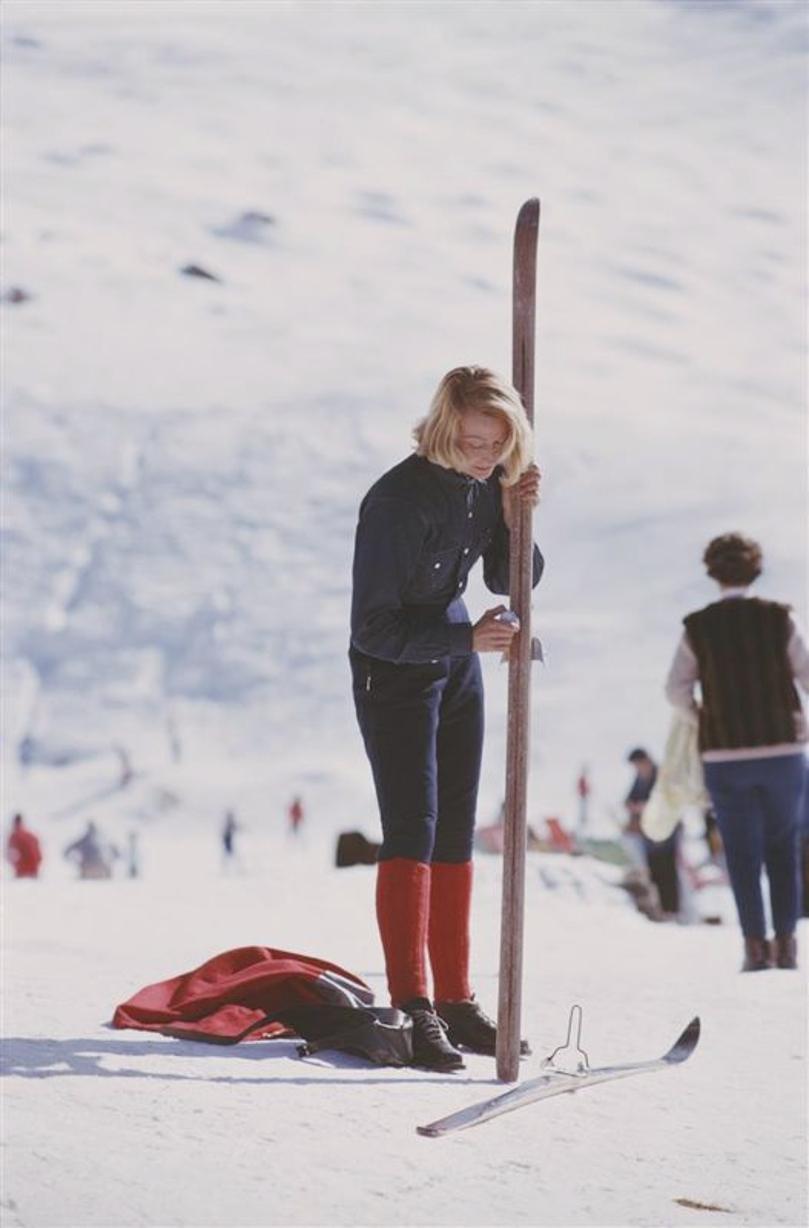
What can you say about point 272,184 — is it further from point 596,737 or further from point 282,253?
point 596,737

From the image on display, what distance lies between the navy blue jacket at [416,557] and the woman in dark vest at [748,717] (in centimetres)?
225

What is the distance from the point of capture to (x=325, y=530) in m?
64.4

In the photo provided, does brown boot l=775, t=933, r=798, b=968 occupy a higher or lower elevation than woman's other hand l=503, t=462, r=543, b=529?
lower

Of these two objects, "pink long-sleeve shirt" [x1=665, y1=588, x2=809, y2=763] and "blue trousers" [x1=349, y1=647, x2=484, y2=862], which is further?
"pink long-sleeve shirt" [x1=665, y1=588, x2=809, y2=763]

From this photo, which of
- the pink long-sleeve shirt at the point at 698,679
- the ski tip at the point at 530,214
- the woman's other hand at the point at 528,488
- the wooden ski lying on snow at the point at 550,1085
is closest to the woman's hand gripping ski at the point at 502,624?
the woman's other hand at the point at 528,488

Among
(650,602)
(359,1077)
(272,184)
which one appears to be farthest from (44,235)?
(359,1077)

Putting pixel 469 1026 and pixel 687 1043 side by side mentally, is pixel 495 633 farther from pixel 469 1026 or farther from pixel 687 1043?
pixel 687 1043

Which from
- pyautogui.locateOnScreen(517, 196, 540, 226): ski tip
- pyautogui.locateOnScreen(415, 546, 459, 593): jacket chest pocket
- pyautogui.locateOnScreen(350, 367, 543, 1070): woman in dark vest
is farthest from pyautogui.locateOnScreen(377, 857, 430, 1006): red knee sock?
pyautogui.locateOnScreen(517, 196, 540, 226): ski tip

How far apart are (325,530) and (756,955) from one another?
191ft

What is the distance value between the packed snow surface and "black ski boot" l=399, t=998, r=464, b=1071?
7 cm

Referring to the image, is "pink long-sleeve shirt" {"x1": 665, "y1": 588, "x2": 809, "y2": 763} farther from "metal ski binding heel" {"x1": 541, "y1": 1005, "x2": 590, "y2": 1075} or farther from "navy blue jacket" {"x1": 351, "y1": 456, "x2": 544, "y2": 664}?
"navy blue jacket" {"x1": 351, "y1": 456, "x2": 544, "y2": 664}

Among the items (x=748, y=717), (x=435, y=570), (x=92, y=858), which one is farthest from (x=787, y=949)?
(x=92, y=858)

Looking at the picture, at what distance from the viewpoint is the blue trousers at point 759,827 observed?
6.34 meters

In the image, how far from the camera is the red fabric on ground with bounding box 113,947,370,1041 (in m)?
4.26
